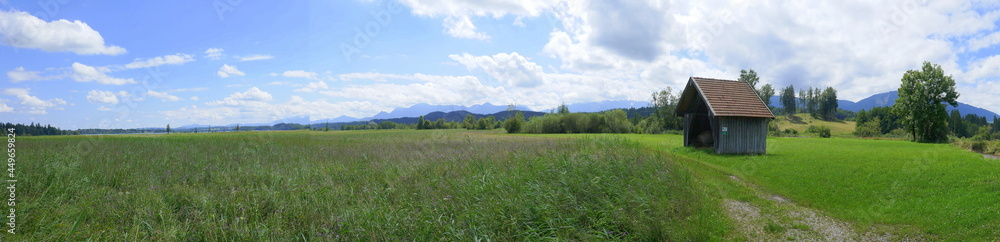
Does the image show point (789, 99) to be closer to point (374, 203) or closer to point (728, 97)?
point (728, 97)

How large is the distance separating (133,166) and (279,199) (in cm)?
667

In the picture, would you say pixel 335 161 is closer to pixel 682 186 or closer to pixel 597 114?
pixel 682 186

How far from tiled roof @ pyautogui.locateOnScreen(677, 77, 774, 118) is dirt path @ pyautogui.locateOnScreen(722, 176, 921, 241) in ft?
34.0

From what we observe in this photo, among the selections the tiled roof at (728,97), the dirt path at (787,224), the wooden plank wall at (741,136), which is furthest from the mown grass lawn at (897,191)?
the tiled roof at (728,97)

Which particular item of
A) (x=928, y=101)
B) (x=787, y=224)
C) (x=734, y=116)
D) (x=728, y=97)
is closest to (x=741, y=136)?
(x=734, y=116)

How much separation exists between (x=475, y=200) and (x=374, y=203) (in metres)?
1.86

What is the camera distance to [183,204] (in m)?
7.44

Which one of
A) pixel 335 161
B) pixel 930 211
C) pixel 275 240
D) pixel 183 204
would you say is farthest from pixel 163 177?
pixel 930 211

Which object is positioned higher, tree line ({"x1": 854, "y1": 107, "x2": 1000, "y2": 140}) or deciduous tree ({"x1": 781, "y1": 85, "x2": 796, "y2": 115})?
deciduous tree ({"x1": 781, "y1": 85, "x2": 796, "y2": 115})

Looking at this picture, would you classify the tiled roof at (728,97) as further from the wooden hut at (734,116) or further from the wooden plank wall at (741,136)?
the wooden plank wall at (741,136)

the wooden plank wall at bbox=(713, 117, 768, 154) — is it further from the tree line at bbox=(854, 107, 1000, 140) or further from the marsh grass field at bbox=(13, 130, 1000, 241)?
the tree line at bbox=(854, 107, 1000, 140)

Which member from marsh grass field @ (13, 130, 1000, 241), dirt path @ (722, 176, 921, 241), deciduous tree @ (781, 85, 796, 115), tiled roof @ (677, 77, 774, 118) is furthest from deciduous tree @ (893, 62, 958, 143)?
deciduous tree @ (781, 85, 796, 115)

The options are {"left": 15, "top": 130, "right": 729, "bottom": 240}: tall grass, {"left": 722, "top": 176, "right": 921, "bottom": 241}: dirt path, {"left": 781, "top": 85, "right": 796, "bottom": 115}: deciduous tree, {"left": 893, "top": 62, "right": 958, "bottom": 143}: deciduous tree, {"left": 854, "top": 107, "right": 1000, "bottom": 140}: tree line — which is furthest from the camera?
{"left": 781, "top": 85, "right": 796, "bottom": 115}: deciduous tree

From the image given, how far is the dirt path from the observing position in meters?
6.30
